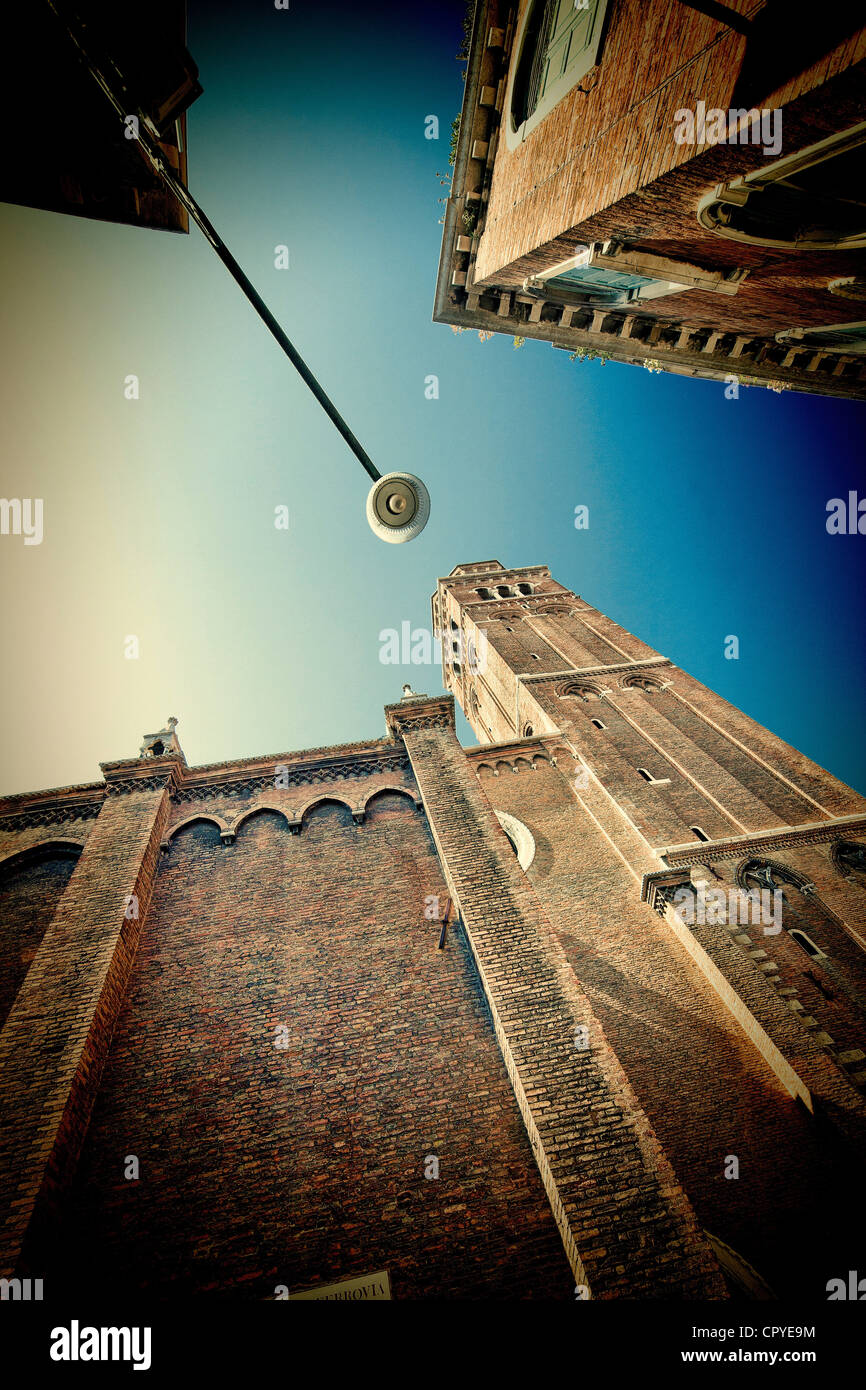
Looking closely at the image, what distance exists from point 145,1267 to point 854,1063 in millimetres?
9909

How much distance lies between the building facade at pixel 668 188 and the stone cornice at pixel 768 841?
9515 millimetres

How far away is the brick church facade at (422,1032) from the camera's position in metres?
5.89

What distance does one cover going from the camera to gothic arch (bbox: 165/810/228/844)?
10.8 metres

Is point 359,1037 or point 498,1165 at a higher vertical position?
point 359,1037

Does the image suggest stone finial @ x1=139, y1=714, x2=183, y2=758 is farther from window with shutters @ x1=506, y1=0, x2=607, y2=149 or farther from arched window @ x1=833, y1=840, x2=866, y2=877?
arched window @ x1=833, y1=840, x2=866, y2=877

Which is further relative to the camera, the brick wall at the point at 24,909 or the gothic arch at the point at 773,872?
the gothic arch at the point at 773,872

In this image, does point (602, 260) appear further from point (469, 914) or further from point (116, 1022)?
point (116, 1022)

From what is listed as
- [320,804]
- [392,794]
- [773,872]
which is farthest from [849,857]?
[320,804]

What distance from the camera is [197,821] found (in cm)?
1108

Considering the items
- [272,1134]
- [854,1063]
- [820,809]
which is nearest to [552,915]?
[854,1063]

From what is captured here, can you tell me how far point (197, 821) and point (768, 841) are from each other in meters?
12.4

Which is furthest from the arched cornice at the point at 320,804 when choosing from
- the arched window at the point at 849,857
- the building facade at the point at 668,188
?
the arched window at the point at 849,857

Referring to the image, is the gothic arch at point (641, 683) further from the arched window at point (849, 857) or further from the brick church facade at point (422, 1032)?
the arched window at point (849, 857)

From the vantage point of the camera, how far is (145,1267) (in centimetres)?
584
